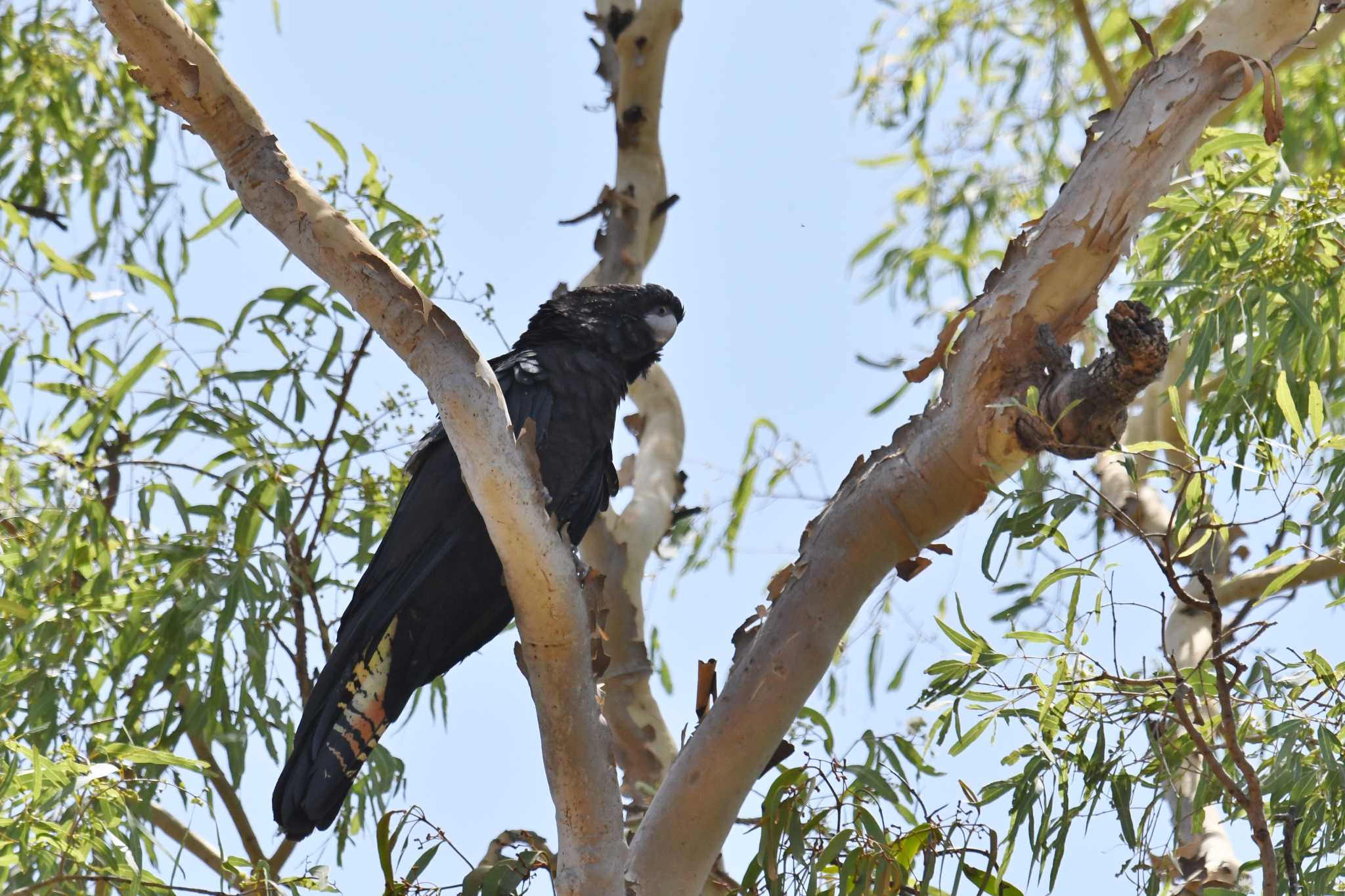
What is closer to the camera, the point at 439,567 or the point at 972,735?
the point at 972,735

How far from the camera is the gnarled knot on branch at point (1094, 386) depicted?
1695 millimetres

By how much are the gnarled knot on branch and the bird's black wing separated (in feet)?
2.95

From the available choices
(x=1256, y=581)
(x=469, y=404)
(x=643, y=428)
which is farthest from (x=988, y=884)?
(x=643, y=428)

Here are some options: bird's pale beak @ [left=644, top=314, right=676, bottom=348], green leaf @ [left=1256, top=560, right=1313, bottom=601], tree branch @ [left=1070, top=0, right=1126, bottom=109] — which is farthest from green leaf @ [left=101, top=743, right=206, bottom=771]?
tree branch @ [left=1070, top=0, right=1126, bottom=109]

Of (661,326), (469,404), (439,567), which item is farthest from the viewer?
(661,326)

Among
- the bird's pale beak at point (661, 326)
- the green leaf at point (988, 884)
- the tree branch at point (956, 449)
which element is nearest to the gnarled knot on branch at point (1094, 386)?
the tree branch at point (956, 449)

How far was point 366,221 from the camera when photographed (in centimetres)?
286

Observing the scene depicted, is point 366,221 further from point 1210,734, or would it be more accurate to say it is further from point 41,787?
point 1210,734

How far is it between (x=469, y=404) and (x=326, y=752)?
805mm

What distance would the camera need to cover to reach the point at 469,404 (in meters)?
1.58

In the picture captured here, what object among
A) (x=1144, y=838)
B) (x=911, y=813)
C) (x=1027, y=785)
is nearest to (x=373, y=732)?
(x=911, y=813)

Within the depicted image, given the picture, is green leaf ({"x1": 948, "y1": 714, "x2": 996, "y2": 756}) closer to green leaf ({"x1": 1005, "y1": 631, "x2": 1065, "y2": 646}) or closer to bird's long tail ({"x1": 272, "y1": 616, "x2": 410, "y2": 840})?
green leaf ({"x1": 1005, "y1": 631, "x2": 1065, "y2": 646})

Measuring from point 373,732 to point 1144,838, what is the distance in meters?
1.26

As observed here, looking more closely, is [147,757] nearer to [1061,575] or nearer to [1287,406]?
[1061,575]
